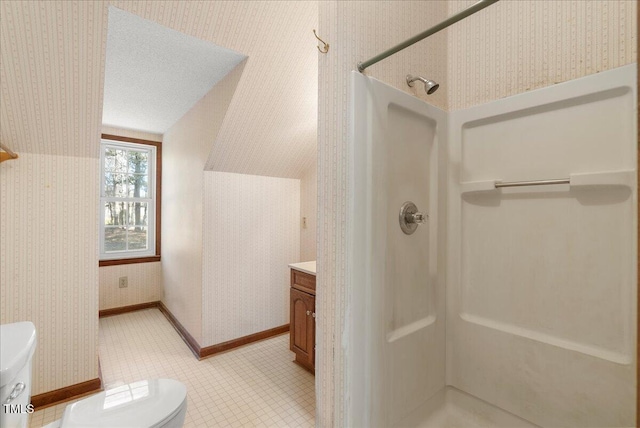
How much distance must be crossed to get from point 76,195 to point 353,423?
2.03 metres

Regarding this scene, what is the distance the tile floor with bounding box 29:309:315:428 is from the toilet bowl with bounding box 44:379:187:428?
60 centimetres

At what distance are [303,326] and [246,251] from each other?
914 millimetres

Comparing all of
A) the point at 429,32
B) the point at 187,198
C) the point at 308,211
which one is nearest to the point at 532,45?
the point at 429,32

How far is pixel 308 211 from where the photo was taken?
294 centimetres

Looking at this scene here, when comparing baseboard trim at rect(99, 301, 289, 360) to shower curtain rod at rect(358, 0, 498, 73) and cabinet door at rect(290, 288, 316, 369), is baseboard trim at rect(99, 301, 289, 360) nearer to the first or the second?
cabinet door at rect(290, 288, 316, 369)

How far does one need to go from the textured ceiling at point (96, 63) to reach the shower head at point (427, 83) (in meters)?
0.93

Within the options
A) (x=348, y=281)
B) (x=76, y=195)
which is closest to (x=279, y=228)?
(x=76, y=195)

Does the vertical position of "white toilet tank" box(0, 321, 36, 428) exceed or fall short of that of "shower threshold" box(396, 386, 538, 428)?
it exceeds it

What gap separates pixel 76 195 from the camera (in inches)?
72.6

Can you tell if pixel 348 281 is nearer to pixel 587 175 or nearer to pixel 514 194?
pixel 514 194

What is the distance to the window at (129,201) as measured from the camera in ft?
10.5

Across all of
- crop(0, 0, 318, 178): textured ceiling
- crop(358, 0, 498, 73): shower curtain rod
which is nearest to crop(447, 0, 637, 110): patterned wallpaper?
crop(358, 0, 498, 73): shower curtain rod

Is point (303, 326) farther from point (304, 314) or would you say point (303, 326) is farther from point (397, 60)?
point (397, 60)

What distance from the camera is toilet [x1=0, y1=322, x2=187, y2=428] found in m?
0.99
